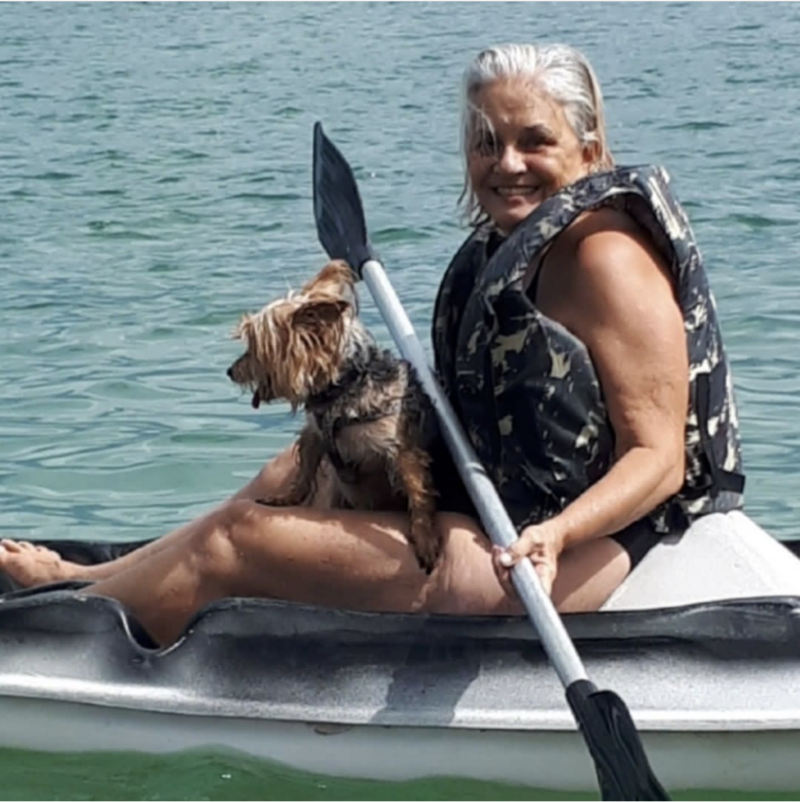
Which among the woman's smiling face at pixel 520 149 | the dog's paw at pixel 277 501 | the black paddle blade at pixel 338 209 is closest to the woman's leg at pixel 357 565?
the dog's paw at pixel 277 501

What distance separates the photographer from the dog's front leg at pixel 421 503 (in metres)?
4.45

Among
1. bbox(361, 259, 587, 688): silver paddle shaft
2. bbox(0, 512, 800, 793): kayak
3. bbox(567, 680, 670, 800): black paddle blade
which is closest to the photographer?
bbox(567, 680, 670, 800): black paddle blade

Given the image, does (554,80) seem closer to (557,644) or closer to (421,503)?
(421,503)

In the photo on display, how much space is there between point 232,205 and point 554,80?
30.5 feet

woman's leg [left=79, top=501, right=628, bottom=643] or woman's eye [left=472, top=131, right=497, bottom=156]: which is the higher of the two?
woman's eye [left=472, top=131, right=497, bottom=156]

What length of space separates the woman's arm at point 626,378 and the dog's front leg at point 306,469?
2.60 feet

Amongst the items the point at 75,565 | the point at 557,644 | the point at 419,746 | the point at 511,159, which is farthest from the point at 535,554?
the point at 75,565

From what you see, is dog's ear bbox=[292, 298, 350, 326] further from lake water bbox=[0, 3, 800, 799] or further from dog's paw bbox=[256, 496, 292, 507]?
lake water bbox=[0, 3, 800, 799]

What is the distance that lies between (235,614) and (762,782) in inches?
46.9

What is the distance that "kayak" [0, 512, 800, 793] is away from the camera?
4324 mm

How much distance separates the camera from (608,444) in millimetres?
4332

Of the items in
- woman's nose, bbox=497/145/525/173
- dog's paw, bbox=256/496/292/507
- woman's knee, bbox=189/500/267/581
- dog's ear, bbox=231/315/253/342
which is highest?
woman's nose, bbox=497/145/525/173

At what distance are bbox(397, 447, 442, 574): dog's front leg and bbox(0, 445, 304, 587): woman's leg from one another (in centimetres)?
37

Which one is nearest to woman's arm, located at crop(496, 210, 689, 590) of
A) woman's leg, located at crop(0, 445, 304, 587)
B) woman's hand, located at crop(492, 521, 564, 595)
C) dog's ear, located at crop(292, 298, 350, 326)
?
woman's hand, located at crop(492, 521, 564, 595)
